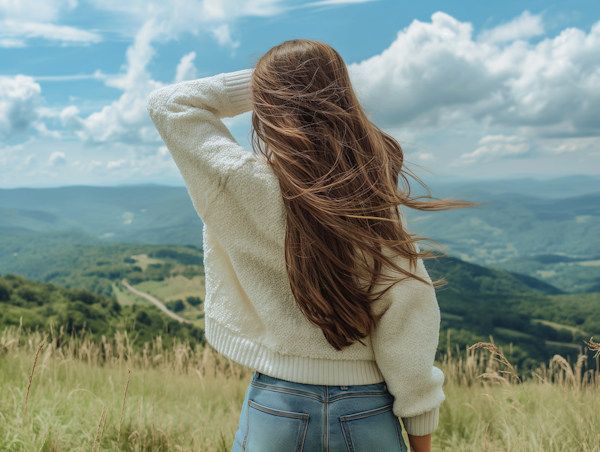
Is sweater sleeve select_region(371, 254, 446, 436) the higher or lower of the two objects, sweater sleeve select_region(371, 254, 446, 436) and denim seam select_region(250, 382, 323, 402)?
the higher

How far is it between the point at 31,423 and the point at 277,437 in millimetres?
2040

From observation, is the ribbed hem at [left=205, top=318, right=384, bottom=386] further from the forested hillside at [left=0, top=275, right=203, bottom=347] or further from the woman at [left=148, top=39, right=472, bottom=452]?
the forested hillside at [left=0, top=275, right=203, bottom=347]

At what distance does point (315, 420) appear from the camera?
1.16 meters

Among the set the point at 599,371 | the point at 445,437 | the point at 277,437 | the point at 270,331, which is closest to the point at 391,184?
the point at 270,331

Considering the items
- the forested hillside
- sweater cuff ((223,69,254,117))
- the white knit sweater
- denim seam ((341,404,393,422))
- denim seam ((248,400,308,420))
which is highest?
sweater cuff ((223,69,254,117))

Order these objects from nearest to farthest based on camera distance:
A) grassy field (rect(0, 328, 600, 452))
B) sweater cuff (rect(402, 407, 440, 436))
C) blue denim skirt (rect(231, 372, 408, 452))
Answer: blue denim skirt (rect(231, 372, 408, 452))
sweater cuff (rect(402, 407, 440, 436))
grassy field (rect(0, 328, 600, 452))

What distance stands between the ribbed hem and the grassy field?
675 mm

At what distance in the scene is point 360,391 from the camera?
48.3 inches

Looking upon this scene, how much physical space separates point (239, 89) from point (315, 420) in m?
1.10

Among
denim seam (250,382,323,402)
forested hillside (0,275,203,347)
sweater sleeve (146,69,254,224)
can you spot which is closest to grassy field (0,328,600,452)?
denim seam (250,382,323,402)

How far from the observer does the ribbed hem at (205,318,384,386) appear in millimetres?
1206

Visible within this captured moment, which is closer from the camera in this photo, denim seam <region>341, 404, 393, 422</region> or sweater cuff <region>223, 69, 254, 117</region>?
denim seam <region>341, 404, 393, 422</region>

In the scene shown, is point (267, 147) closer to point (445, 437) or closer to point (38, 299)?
point (445, 437)

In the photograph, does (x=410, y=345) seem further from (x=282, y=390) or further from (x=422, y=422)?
(x=282, y=390)
